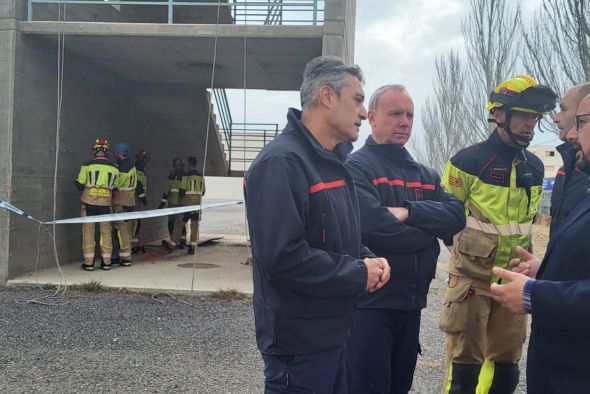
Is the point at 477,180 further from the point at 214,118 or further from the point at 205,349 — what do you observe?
the point at 214,118

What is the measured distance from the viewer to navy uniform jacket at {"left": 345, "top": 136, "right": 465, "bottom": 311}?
252 centimetres

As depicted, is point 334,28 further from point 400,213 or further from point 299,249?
point 299,249

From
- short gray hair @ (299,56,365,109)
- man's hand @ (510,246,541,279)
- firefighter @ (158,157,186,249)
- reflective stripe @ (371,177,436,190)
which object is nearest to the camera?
short gray hair @ (299,56,365,109)

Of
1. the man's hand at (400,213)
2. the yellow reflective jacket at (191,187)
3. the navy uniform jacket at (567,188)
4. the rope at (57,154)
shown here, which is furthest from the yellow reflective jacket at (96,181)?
the navy uniform jacket at (567,188)

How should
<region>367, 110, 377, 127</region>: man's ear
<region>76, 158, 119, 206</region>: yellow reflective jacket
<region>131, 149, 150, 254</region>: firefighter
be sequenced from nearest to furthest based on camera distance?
<region>367, 110, 377, 127</region>: man's ear
<region>76, 158, 119, 206</region>: yellow reflective jacket
<region>131, 149, 150, 254</region>: firefighter

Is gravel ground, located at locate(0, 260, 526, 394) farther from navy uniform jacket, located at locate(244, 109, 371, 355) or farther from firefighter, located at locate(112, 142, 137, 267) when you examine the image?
firefighter, located at locate(112, 142, 137, 267)

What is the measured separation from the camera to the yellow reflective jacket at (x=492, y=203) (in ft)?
9.64

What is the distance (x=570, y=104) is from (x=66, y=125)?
758 cm

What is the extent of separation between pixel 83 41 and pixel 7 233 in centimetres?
316

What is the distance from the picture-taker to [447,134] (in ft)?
100

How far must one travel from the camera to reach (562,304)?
1.64 metres

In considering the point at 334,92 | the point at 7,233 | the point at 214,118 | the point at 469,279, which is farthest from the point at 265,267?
the point at 214,118

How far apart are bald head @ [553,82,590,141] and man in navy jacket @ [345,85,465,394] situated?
0.84m

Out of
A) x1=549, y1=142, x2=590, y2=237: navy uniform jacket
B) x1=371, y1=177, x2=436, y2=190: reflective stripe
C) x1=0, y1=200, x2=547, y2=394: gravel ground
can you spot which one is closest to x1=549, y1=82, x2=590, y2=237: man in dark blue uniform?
x1=549, y1=142, x2=590, y2=237: navy uniform jacket
